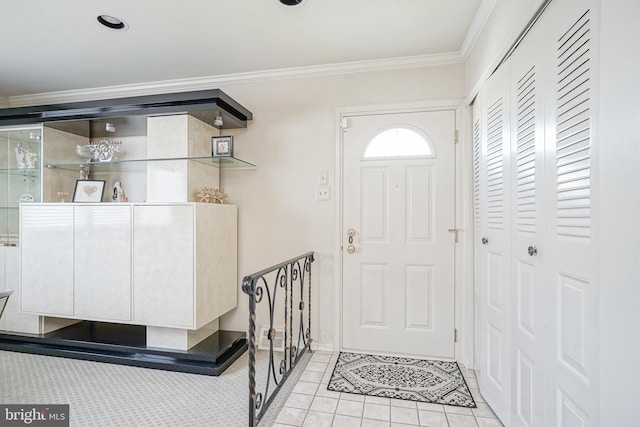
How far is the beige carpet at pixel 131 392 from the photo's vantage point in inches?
70.3

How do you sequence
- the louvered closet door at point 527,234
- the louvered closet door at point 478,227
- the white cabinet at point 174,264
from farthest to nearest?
the white cabinet at point 174,264 < the louvered closet door at point 478,227 < the louvered closet door at point 527,234

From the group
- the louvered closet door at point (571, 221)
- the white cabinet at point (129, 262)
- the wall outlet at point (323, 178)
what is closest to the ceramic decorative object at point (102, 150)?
the white cabinet at point (129, 262)

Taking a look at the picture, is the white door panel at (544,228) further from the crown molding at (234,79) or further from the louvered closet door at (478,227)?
the crown molding at (234,79)

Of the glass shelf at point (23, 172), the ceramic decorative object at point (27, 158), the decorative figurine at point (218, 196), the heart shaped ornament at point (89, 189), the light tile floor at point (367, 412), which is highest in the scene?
the ceramic decorative object at point (27, 158)

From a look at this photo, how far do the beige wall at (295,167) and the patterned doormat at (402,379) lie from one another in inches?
15.0

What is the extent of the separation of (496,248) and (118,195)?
10.7ft

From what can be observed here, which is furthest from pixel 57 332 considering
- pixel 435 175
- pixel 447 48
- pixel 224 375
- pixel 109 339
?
pixel 447 48

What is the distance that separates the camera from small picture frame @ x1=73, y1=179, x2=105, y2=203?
2.89m

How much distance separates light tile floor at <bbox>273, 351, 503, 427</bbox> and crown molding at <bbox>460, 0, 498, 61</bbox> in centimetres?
244

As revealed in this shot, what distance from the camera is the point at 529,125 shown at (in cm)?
142

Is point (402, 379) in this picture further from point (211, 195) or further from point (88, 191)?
point (88, 191)

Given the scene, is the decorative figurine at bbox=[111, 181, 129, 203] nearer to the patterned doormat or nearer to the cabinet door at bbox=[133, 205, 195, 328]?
the cabinet door at bbox=[133, 205, 195, 328]

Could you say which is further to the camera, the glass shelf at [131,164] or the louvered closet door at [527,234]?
the glass shelf at [131,164]

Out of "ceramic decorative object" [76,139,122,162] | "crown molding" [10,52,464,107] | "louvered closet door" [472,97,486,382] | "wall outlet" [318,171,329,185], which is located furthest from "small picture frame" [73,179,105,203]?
"louvered closet door" [472,97,486,382]
